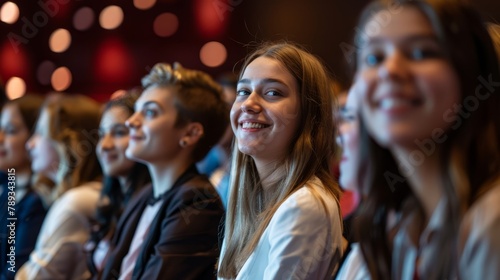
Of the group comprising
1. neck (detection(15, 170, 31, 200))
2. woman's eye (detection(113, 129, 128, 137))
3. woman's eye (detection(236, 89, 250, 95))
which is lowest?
neck (detection(15, 170, 31, 200))

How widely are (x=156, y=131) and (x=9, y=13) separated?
2834 millimetres

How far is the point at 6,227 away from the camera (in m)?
2.71

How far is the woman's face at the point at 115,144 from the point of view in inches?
102

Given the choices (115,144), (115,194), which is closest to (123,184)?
(115,194)

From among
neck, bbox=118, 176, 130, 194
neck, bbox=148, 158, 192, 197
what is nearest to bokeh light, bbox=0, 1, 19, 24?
neck, bbox=118, 176, 130, 194

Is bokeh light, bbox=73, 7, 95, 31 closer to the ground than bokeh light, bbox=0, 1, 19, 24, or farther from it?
closer to the ground

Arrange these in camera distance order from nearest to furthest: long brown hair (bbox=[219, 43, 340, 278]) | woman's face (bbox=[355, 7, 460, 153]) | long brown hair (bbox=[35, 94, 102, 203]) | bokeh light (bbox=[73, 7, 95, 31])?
woman's face (bbox=[355, 7, 460, 153]) → long brown hair (bbox=[219, 43, 340, 278]) → long brown hair (bbox=[35, 94, 102, 203]) → bokeh light (bbox=[73, 7, 95, 31])

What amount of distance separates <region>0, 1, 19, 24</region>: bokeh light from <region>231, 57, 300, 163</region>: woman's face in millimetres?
3278

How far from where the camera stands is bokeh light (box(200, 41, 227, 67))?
14.9 ft

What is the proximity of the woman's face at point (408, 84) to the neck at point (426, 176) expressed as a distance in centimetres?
4

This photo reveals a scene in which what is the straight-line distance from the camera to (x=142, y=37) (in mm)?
Answer: 4805

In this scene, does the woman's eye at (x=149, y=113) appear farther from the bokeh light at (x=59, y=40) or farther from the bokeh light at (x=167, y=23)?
the bokeh light at (x=59, y=40)

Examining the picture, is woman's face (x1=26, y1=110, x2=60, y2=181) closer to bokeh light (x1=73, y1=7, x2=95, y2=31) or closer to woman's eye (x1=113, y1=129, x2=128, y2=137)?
woman's eye (x1=113, y1=129, x2=128, y2=137)

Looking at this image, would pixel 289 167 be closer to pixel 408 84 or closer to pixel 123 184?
pixel 408 84
